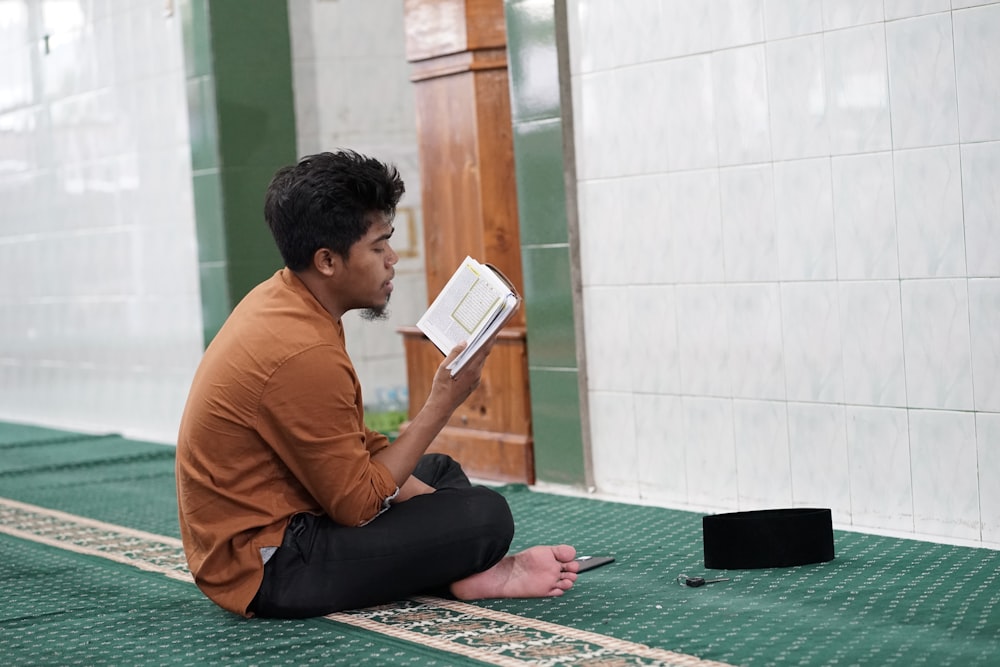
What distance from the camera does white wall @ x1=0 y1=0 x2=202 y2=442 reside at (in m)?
7.61

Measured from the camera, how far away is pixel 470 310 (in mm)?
3385

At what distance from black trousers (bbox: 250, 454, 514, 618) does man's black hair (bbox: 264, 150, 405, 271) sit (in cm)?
62

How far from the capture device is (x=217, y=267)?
720 centimetres

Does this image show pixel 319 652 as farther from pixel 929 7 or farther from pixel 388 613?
pixel 929 7

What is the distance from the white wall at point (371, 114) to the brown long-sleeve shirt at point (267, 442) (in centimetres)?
421

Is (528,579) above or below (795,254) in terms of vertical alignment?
below

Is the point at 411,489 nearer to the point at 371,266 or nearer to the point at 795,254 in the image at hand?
the point at 371,266

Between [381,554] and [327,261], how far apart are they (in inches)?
27.1

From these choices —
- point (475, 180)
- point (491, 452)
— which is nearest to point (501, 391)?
point (491, 452)

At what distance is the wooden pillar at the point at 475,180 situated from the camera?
5660 millimetres

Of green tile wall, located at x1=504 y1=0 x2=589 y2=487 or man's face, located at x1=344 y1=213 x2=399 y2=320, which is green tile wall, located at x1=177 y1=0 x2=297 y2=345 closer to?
green tile wall, located at x1=504 y1=0 x2=589 y2=487

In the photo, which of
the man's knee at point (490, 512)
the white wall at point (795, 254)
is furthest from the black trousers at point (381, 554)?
the white wall at point (795, 254)

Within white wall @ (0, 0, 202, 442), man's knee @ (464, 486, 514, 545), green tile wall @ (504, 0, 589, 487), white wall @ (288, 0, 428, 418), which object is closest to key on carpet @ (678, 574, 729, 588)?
man's knee @ (464, 486, 514, 545)

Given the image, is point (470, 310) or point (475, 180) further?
point (475, 180)
